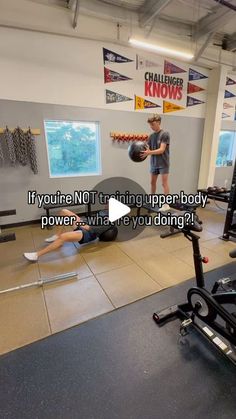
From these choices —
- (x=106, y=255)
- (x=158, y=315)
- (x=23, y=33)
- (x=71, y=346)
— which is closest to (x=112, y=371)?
(x=71, y=346)

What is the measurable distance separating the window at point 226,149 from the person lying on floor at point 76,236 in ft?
15.8

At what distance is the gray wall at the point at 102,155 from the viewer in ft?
11.7

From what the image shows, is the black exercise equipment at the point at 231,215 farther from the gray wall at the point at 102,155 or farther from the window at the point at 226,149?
the window at the point at 226,149

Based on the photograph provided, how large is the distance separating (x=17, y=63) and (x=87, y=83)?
120cm

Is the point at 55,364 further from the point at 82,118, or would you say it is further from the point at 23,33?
the point at 23,33

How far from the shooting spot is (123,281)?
2221 millimetres

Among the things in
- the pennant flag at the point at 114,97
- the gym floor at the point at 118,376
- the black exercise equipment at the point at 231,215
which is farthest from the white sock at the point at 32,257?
the pennant flag at the point at 114,97

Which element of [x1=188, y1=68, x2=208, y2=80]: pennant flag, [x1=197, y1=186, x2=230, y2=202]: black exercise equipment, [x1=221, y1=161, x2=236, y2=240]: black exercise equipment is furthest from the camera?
[x1=188, y1=68, x2=208, y2=80]: pennant flag

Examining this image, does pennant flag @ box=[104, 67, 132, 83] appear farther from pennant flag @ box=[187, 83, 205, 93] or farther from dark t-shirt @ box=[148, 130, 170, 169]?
pennant flag @ box=[187, 83, 205, 93]

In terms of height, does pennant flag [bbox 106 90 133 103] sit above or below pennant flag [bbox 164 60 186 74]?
below

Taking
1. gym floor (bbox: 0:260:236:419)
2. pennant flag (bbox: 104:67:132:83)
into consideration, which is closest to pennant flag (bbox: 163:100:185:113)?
pennant flag (bbox: 104:67:132:83)

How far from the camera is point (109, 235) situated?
3.12m

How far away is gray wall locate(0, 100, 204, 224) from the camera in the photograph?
11.7ft

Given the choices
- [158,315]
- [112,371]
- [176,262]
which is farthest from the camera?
[176,262]
